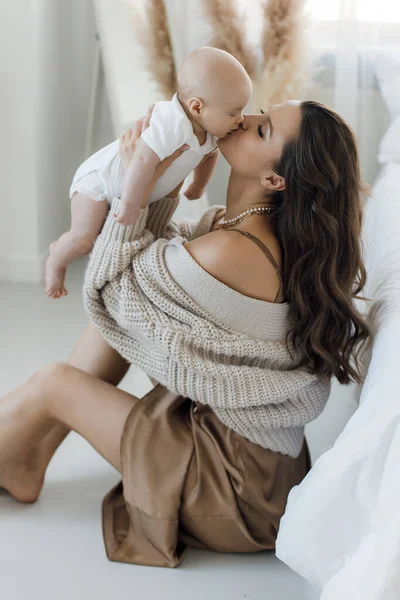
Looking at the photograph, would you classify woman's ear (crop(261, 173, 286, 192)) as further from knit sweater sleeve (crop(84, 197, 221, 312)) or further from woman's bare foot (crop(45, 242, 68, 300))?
woman's bare foot (crop(45, 242, 68, 300))

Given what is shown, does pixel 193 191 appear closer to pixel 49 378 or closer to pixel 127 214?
pixel 127 214

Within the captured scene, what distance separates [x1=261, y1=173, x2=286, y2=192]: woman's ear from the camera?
58.9 inches

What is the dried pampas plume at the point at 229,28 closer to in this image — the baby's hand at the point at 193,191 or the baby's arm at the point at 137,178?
the baby's hand at the point at 193,191

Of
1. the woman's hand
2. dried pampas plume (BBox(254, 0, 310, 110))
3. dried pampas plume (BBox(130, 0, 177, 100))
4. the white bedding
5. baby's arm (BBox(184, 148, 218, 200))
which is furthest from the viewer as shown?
dried pampas plume (BBox(130, 0, 177, 100))

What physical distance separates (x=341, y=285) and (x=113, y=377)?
2.23 feet

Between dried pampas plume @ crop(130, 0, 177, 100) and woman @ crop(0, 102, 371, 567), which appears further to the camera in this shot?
dried pampas plume @ crop(130, 0, 177, 100)

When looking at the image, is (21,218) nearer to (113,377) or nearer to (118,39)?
(118,39)

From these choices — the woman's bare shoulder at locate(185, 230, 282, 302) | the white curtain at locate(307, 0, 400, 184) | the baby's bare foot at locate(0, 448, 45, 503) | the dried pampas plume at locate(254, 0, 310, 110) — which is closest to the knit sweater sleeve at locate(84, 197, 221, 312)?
the woman's bare shoulder at locate(185, 230, 282, 302)

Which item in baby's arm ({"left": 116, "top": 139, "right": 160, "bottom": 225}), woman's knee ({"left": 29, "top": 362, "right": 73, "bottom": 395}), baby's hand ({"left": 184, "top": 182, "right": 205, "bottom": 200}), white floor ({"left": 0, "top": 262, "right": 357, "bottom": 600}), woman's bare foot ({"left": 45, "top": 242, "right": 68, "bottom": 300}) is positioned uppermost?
baby's arm ({"left": 116, "top": 139, "right": 160, "bottom": 225})

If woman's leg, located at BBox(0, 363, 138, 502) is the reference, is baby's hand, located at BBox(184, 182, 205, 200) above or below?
above

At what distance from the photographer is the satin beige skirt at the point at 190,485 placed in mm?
1562

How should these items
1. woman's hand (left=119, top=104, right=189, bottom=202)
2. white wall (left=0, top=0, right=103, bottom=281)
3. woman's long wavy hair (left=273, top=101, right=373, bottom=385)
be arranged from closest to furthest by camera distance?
woman's long wavy hair (left=273, top=101, right=373, bottom=385) → woman's hand (left=119, top=104, right=189, bottom=202) → white wall (left=0, top=0, right=103, bottom=281)

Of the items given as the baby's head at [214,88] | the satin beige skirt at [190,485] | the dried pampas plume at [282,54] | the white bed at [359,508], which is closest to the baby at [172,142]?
the baby's head at [214,88]

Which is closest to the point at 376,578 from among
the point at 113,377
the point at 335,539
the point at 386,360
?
the point at 335,539
